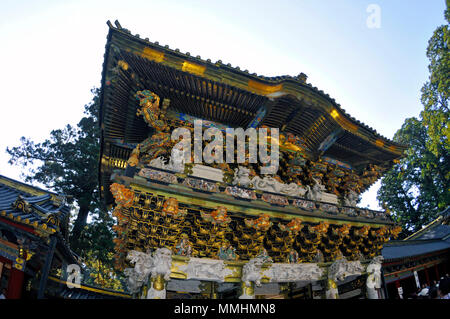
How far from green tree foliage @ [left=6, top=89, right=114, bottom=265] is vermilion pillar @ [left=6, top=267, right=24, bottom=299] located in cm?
992

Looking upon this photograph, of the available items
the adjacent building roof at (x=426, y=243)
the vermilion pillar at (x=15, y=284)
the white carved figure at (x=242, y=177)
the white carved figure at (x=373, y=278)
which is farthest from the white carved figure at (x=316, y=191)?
the vermilion pillar at (x=15, y=284)

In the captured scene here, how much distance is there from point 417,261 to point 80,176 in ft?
65.1

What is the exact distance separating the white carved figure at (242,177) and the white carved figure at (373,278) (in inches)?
209

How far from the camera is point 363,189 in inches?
454

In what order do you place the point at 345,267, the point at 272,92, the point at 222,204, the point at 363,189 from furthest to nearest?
the point at 363,189, the point at 345,267, the point at 272,92, the point at 222,204

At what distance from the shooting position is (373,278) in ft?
30.3

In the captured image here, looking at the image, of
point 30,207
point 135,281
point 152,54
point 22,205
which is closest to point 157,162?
point 152,54

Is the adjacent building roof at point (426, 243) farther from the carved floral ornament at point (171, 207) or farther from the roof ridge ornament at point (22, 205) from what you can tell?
the roof ridge ornament at point (22, 205)

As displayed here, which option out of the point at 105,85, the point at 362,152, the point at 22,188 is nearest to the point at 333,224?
the point at 362,152

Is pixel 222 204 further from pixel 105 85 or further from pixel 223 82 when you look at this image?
pixel 105 85

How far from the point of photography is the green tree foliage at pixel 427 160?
1795 cm

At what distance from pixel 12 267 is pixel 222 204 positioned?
5077 millimetres

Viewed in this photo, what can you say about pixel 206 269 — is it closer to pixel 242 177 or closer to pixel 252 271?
→ pixel 252 271
